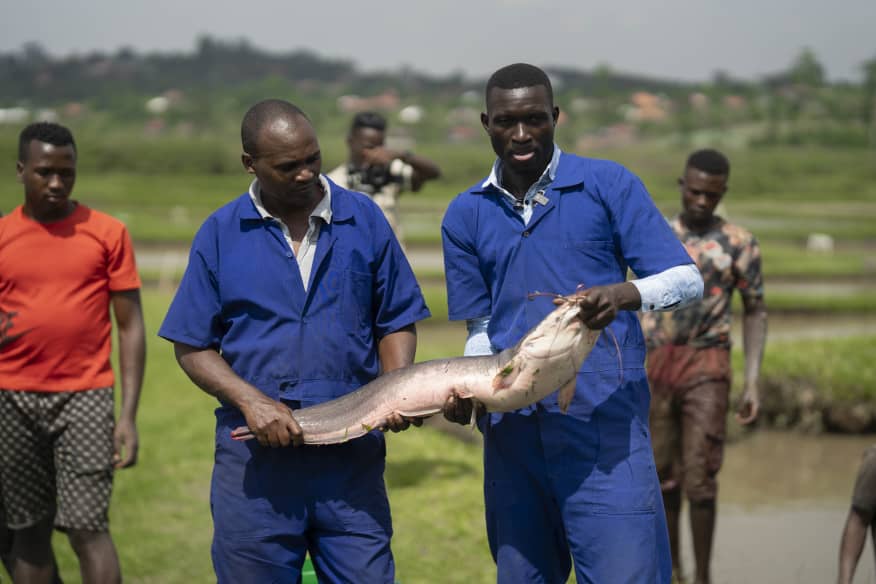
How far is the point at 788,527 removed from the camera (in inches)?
302

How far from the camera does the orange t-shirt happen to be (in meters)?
4.68

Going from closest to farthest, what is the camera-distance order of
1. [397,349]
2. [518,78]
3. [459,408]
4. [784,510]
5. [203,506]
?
1. [459,408]
2. [518,78]
3. [397,349]
4. [203,506]
5. [784,510]

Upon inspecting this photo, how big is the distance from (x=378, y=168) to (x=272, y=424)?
394cm

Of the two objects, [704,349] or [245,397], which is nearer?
[245,397]

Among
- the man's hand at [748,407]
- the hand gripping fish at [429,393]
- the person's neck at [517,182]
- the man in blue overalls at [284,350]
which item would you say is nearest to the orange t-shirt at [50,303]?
the man in blue overalls at [284,350]

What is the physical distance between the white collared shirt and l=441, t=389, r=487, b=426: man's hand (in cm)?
58

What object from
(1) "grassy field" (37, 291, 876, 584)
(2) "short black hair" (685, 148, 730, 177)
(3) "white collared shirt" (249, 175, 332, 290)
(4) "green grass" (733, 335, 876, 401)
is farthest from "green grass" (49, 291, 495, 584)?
(4) "green grass" (733, 335, 876, 401)

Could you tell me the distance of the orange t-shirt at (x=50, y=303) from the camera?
4680mm

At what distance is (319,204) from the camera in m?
3.60

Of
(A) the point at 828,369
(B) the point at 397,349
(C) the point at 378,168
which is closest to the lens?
(B) the point at 397,349

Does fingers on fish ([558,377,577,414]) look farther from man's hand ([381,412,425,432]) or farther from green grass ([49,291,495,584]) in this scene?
green grass ([49,291,495,584])

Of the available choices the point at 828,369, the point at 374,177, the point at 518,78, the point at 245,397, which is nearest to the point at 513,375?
the point at 245,397

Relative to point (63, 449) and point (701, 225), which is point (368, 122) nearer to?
point (701, 225)

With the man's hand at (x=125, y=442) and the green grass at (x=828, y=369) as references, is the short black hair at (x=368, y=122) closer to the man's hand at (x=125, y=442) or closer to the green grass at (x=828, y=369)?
the man's hand at (x=125, y=442)
